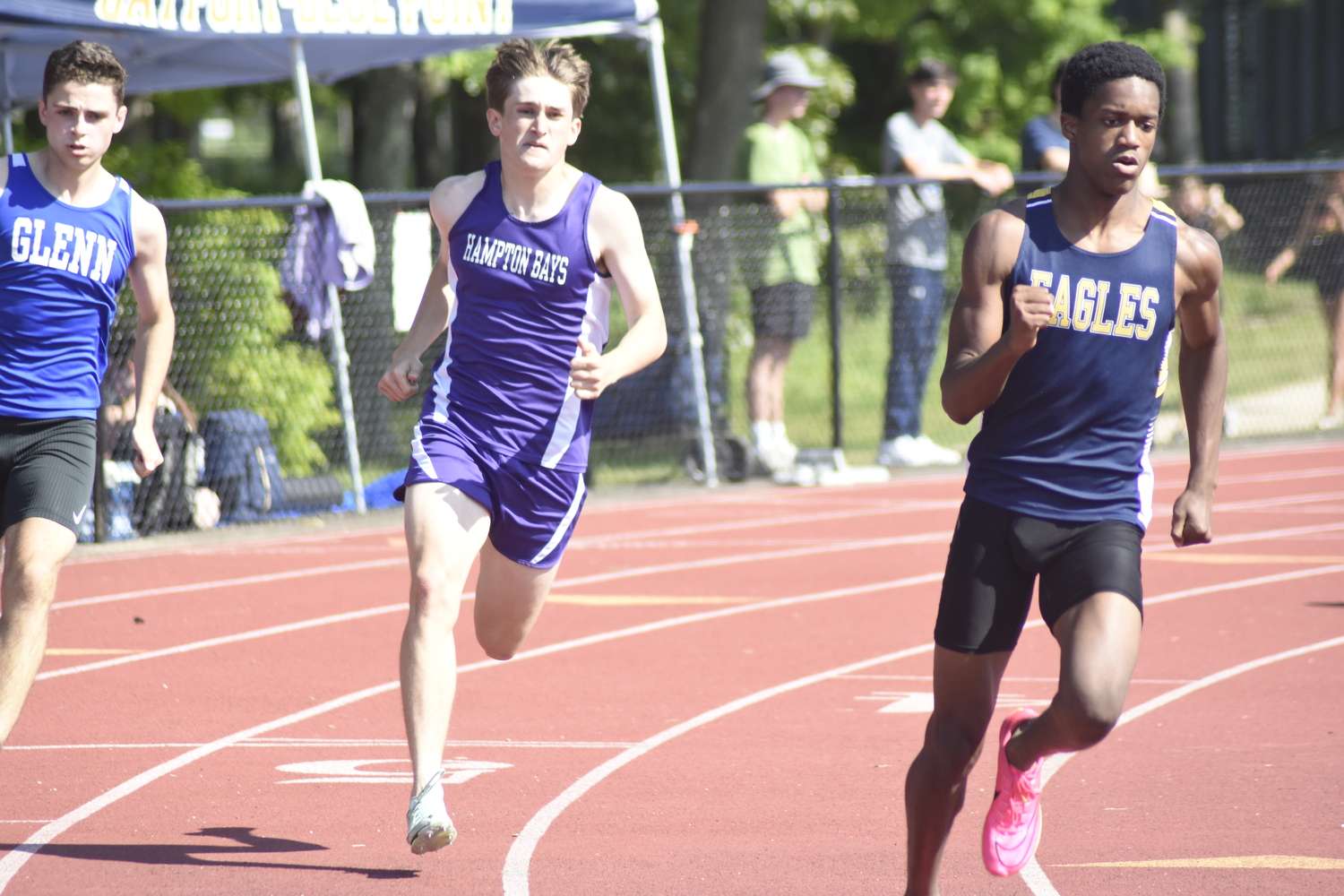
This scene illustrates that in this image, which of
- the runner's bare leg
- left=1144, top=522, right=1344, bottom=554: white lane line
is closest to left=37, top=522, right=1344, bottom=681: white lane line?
left=1144, top=522, right=1344, bottom=554: white lane line

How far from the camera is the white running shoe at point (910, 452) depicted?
40.7ft

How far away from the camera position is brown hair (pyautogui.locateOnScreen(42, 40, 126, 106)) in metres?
4.81

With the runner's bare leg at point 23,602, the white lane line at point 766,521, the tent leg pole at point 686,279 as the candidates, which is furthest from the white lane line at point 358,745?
the tent leg pole at point 686,279

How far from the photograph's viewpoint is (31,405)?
15.9 feet

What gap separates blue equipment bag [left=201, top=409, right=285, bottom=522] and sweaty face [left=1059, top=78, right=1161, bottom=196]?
285 inches

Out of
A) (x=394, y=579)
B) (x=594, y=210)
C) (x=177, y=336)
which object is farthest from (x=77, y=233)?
(x=177, y=336)

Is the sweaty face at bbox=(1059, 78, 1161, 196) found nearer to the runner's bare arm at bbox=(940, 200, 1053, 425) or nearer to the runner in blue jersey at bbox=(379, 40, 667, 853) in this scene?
the runner's bare arm at bbox=(940, 200, 1053, 425)

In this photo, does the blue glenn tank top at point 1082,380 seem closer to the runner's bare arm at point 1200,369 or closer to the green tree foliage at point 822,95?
the runner's bare arm at point 1200,369

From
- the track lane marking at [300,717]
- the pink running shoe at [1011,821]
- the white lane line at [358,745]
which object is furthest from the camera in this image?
the white lane line at [358,745]

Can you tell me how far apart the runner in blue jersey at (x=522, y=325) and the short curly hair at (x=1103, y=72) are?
1431 mm

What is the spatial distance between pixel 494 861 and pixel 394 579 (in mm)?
4450

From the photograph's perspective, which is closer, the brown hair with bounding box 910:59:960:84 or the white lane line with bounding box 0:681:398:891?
the white lane line with bounding box 0:681:398:891

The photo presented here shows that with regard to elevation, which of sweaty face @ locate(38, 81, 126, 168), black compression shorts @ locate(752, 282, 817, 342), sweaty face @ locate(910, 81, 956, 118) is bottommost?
black compression shorts @ locate(752, 282, 817, 342)

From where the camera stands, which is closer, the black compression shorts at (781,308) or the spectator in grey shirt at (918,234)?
the black compression shorts at (781,308)
